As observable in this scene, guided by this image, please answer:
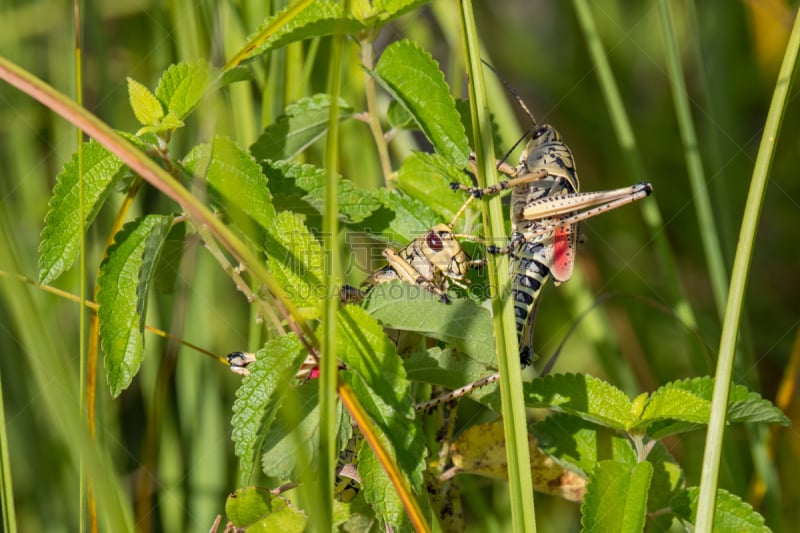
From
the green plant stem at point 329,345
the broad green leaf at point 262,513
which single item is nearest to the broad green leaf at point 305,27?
the green plant stem at point 329,345

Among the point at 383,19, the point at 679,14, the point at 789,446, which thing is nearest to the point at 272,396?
the point at 383,19

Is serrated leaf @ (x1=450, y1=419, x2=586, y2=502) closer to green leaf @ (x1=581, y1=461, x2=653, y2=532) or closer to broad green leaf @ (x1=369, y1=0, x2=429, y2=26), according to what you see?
green leaf @ (x1=581, y1=461, x2=653, y2=532)

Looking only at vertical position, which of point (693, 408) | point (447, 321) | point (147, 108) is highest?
point (147, 108)

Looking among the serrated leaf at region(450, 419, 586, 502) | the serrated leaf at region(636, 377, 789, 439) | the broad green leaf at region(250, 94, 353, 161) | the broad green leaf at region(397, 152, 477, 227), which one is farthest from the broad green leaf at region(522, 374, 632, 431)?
the broad green leaf at region(250, 94, 353, 161)

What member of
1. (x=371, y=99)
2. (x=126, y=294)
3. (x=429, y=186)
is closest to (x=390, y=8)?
(x=371, y=99)

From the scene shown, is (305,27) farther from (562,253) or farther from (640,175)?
(640,175)

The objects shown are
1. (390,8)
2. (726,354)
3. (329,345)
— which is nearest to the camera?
(329,345)
